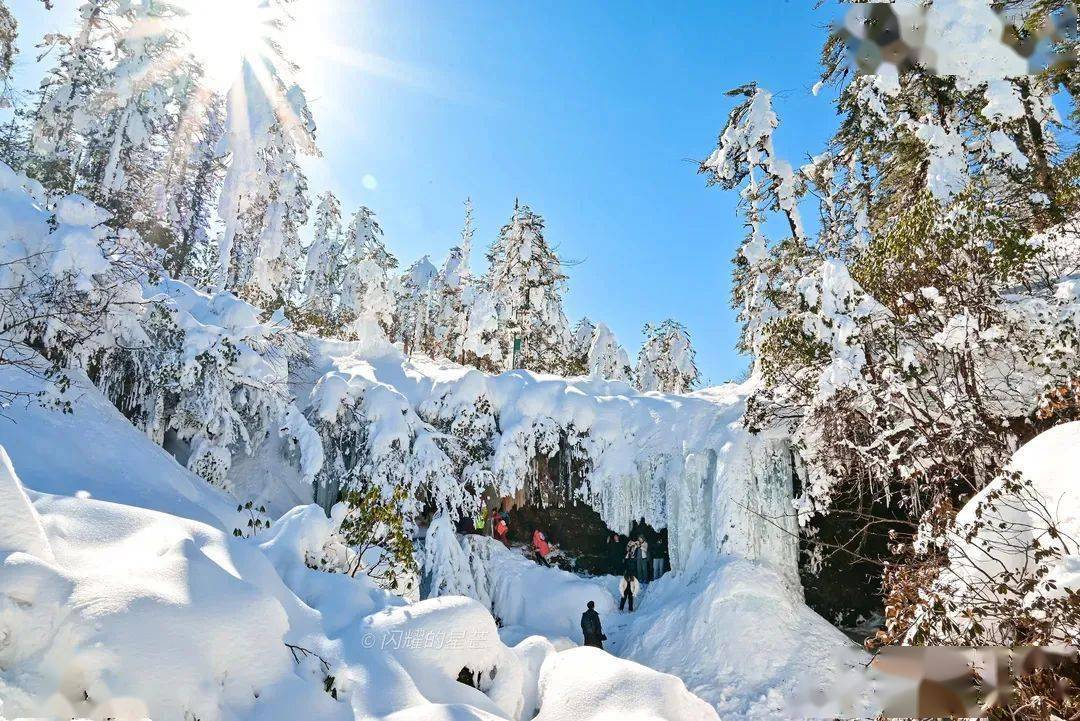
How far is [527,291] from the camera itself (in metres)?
24.5

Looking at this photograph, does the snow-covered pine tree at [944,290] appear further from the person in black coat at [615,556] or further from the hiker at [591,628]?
the person in black coat at [615,556]

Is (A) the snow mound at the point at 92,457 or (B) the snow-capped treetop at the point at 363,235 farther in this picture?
(B) the snow-capped treetop at the point at 363,235

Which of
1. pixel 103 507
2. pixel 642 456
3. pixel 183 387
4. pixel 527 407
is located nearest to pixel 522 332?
pixel 527 407

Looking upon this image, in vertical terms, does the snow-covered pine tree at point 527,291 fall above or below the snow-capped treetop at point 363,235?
below

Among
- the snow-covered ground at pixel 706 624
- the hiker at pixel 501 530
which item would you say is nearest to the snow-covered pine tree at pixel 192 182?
the hiker at pixel 501 530

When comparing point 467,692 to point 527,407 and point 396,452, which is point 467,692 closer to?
point 396,452

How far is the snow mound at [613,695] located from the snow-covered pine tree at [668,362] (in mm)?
30009

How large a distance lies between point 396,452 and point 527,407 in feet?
11.5

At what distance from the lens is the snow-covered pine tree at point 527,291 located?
24.3 m

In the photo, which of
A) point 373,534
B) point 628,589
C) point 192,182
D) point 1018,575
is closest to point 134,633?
point 373,534

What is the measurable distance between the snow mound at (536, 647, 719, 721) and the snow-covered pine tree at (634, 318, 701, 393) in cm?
3001

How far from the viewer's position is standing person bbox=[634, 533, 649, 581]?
13836 mm

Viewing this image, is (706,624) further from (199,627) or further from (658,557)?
(199,627)

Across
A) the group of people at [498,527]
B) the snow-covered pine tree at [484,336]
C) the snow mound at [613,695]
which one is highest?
the snow-covered pine tree at [484,336]
